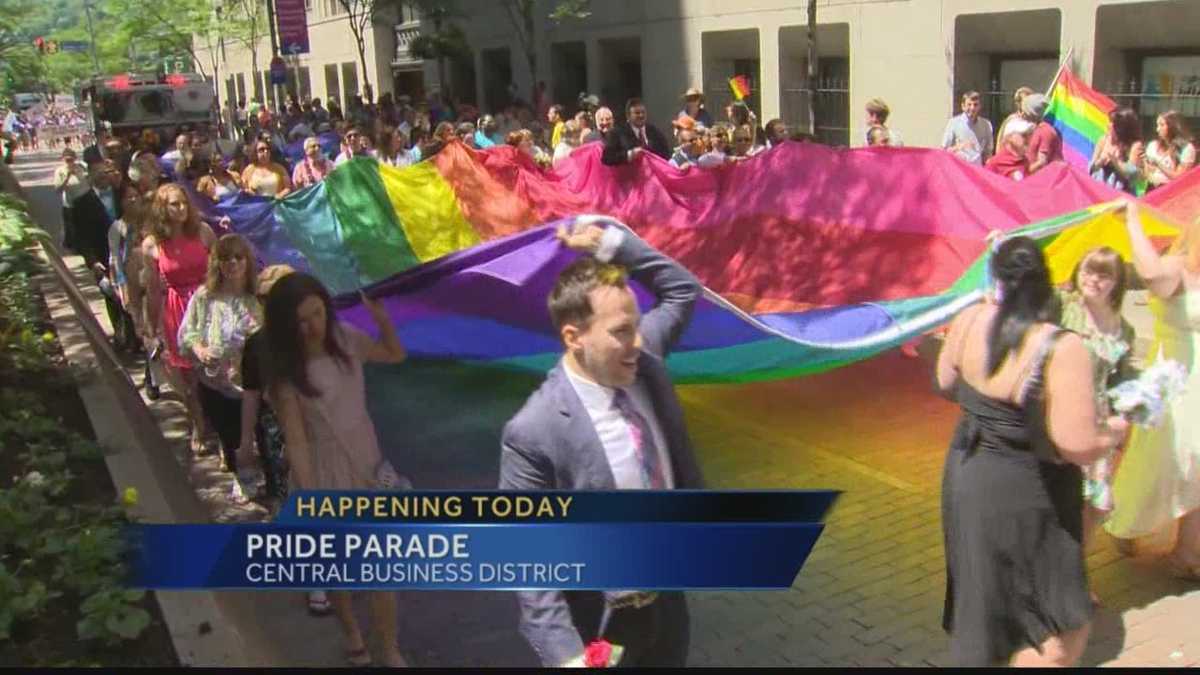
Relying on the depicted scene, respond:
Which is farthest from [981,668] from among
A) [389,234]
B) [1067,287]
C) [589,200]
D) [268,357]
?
[389,234]

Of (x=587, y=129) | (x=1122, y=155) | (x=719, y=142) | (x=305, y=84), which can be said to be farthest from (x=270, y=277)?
(x=305, y=84)

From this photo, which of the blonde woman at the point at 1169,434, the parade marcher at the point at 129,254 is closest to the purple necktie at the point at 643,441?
the blonde woman at the point at 1169,434

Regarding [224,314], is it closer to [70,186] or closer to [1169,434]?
[1169,434]

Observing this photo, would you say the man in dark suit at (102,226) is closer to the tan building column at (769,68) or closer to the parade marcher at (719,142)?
the parade marcher at (719,142)

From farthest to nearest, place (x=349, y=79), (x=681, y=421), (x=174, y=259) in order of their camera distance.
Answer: (x=349, y=79) → (x=174, y=259) → (x=681, y=421)

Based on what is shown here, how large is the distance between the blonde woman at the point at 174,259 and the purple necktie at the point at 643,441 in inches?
168

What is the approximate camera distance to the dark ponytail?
140 inches

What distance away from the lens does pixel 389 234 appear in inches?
384

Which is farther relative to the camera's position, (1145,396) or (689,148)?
(689,148)

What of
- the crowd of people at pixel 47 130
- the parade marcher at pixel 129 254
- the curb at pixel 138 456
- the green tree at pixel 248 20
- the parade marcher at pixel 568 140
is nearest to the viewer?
the curb at pixel 138 456

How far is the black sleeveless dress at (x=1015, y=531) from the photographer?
3600mm

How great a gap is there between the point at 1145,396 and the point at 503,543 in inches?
96.7

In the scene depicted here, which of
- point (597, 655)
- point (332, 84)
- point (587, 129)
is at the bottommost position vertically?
point (597, 655)

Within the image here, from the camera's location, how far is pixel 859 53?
18.7 meters
